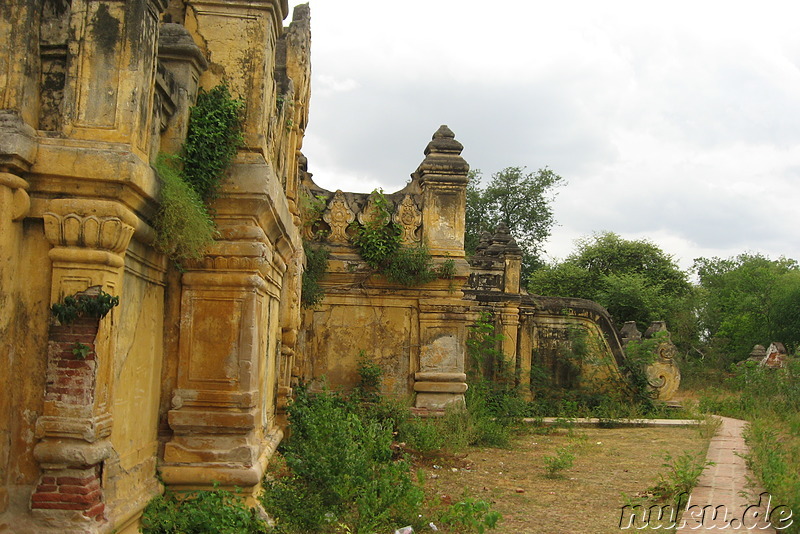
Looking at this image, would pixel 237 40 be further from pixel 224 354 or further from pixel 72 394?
pixel 72 394

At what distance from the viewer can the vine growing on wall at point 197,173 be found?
4566 mm

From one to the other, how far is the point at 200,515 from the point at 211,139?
2.43 meters

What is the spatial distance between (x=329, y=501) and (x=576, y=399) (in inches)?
388

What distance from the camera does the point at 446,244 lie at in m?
10.8

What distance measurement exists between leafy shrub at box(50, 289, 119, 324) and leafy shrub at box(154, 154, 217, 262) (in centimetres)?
85

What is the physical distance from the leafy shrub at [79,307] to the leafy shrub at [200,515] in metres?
1.42

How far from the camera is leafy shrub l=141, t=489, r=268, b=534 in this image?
4480 millimetres

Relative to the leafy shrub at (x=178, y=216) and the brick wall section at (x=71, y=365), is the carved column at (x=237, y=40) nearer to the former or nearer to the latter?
the leafy shrub at (x=178, y=216)

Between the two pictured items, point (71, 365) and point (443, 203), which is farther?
point (443, 203)

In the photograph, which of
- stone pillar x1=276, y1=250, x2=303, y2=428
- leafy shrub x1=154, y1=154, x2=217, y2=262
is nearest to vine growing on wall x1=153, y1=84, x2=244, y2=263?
leafy shrub x1=154, y1=154, x2=217, y2=262

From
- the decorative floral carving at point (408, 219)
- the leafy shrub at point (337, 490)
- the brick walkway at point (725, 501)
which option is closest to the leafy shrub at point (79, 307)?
the leafy shrub at point (337, 490)

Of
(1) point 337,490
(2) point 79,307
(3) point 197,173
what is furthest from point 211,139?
(1) point 337,490

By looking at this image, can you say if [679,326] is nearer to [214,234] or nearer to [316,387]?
[316,387]

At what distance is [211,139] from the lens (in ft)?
16.9
